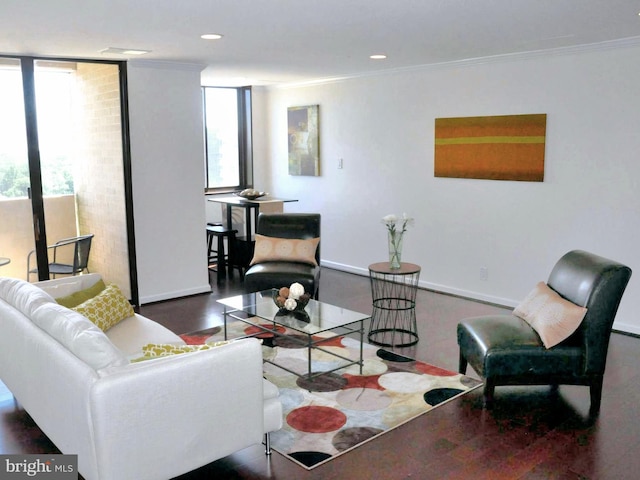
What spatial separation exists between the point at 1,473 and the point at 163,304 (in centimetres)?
314

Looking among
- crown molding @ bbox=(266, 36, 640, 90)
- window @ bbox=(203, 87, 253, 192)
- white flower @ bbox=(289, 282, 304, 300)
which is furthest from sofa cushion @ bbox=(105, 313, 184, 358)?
window @ bbox=(203, 87, 253, 192)

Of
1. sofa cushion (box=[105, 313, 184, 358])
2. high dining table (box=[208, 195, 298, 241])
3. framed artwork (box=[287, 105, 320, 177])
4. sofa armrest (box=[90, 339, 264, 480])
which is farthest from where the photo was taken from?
framed artwork (box=[287, 105, 320, 177])

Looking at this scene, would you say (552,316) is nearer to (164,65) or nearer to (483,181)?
(483,181)

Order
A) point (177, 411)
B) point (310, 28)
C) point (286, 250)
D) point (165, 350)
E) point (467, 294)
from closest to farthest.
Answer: point (177, 411) → point (165, 350) → point (310, 28) → point (286, 250) → point (467, 294)

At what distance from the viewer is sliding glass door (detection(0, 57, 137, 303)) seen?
520cm

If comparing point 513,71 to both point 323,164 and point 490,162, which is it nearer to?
point 490,162

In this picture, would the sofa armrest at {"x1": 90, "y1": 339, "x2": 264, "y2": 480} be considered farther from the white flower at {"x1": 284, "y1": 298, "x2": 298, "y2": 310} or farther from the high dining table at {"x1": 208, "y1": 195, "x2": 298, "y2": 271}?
the high dining table at {"x1": 208, "y1": 195, "x2": 298, "y2": 271}

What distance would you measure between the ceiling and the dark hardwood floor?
2310 millimetres

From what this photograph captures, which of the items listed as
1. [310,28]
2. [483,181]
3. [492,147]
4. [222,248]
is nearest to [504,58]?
[492,147]

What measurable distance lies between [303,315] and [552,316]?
1577 millimetres

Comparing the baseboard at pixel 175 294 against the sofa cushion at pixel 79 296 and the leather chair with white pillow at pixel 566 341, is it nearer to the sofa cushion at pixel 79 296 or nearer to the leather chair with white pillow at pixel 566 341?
the sofa cushion at pixel 79 296

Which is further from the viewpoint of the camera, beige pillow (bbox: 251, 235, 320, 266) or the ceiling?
beige pillow (bbox: 251, 235, 320, 266)

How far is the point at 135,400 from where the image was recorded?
246 cm

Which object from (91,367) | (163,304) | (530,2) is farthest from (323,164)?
(91,367)
